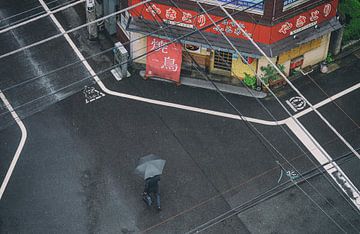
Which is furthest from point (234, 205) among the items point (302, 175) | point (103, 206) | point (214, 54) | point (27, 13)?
point (27, 13)

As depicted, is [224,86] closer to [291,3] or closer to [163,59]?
[163,59]

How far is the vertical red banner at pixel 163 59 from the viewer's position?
32.0 m

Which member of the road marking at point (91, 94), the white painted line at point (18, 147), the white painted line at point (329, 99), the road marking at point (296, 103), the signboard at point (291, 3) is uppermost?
the signboard at point (291, 3)

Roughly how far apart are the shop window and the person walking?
7514 mm

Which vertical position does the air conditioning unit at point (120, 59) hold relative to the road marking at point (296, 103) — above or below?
above

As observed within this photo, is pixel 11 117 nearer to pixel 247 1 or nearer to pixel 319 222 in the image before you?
pixel 247 1

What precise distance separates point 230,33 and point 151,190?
26.8 ft

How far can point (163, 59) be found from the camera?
106 ft

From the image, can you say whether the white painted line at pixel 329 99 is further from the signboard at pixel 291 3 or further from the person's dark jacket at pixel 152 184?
the person's dark jacket at pixel 152 184

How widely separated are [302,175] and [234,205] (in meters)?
3.32

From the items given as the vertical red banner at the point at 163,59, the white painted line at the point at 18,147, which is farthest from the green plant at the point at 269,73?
the white painted line at the point at 18,147

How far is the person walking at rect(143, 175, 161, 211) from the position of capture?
26.8 m

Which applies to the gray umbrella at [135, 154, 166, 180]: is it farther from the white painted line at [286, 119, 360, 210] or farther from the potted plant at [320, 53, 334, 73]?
the potted plant at [320, 53, 334, 73]

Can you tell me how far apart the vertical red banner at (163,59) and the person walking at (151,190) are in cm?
656
